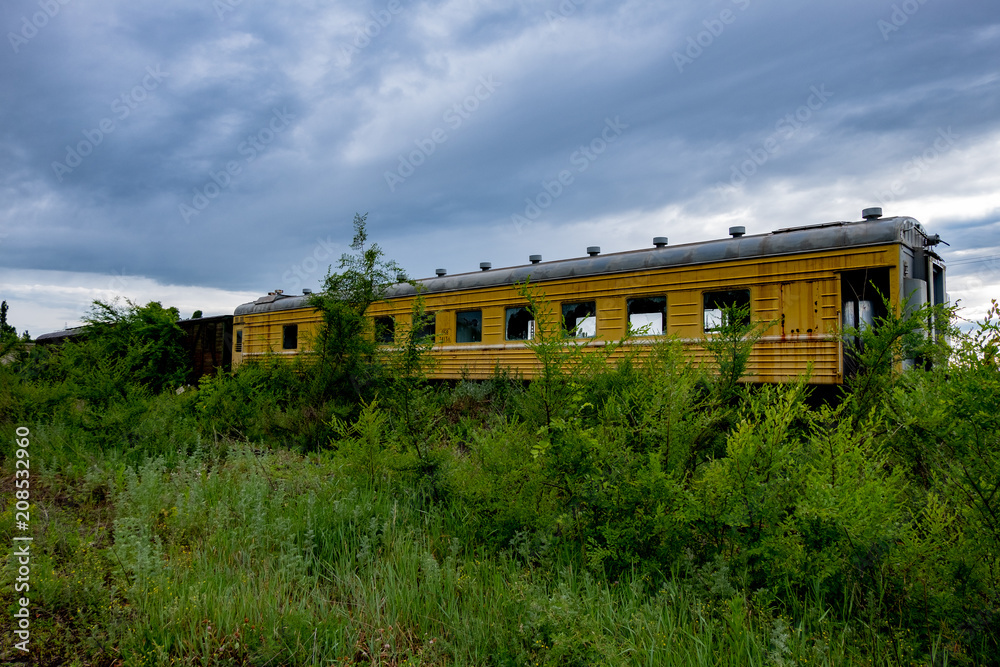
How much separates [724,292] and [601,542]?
6537mm

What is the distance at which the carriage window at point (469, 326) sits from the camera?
451 inches

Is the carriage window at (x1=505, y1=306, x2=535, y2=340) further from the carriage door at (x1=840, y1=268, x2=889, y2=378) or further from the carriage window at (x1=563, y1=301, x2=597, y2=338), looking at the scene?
the carriage door at (x1=840, y1=268, x2=889, y2=378)

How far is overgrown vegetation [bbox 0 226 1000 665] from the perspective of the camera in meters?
2.57

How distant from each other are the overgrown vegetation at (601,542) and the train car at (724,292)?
2.53 m

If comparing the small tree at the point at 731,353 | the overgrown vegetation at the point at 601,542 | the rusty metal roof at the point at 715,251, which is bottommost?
the overgrown vegetation at the point at 601,542

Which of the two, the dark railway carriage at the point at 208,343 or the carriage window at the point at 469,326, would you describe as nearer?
the carriage window at the point at 469,326

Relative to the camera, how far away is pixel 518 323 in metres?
10.9

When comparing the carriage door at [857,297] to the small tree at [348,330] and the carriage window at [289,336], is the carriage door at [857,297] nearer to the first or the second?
the small tree at [348,330]

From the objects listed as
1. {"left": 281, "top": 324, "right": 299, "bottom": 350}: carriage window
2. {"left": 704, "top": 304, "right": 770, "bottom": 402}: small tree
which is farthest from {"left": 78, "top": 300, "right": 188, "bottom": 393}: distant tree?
{"left": 704, "top": 304, "right": 770, "bottom": 402}: small tree

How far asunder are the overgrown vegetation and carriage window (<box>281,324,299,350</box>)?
33.1ft

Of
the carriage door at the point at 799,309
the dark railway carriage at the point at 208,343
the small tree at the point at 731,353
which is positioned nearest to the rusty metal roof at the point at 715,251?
the carriage door at the point at 799,309

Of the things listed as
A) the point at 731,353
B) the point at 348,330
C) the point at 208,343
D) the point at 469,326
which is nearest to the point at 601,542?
the point at 731,353

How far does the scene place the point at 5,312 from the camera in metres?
28.8

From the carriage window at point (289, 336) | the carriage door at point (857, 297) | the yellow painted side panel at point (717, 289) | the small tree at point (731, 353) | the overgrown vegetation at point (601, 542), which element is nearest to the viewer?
the overgrown vegetation at point (601, 542)
